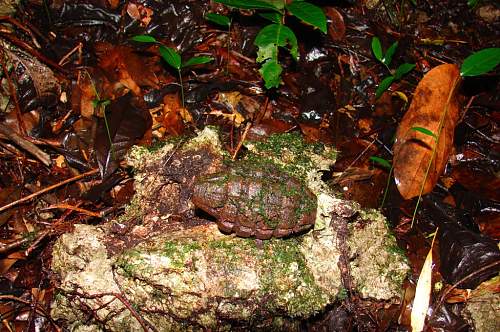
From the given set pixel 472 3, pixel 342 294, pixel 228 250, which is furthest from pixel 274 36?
pixel 472 3

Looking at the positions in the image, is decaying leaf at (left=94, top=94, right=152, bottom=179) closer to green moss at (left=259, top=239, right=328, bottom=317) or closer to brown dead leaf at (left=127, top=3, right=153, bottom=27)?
brown dead leaf at (left=127, top=3, right=153, bottom=27)

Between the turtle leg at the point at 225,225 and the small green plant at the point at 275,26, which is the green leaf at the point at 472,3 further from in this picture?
the turtle leg at the point at 225,225

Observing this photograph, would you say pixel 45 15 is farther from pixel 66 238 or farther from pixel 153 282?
pixel 153 282

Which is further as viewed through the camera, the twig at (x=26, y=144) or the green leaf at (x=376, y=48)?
the green leaf at (x=376, y=48)

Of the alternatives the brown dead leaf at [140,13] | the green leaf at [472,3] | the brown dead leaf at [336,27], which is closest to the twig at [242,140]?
the brown dead leaf at [336,27]

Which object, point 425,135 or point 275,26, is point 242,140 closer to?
point 275,26

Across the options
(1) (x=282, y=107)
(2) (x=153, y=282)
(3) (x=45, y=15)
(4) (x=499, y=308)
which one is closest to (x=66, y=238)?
(2) (x=153, y=282)
